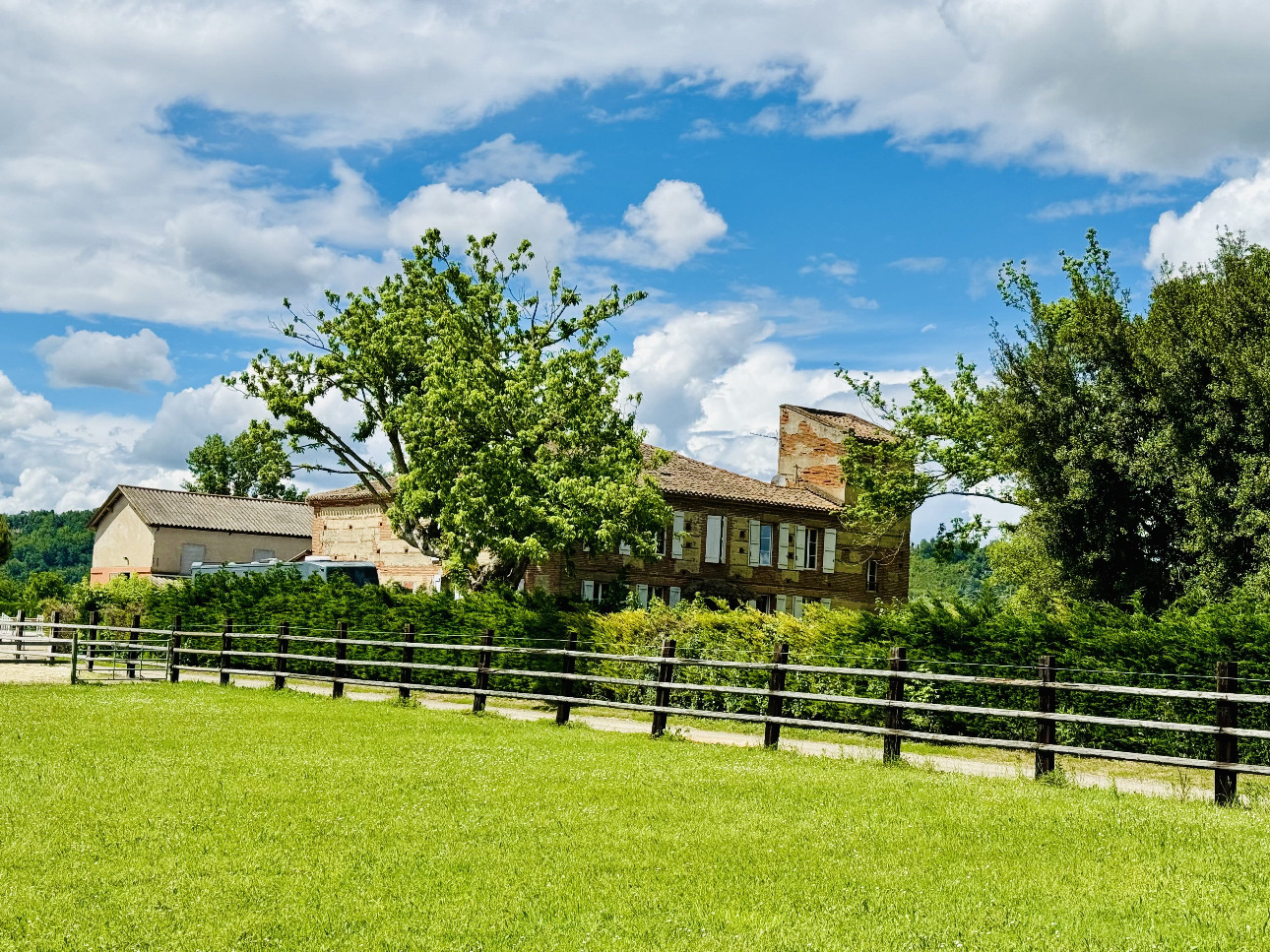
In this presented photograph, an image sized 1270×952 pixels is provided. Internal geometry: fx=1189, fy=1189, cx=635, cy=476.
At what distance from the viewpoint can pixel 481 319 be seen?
3491 cm

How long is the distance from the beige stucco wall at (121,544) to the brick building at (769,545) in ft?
92.2

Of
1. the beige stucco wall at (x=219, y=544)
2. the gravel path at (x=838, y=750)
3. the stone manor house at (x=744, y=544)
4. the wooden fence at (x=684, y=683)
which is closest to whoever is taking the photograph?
the wooden fence at (x=684, y=683)

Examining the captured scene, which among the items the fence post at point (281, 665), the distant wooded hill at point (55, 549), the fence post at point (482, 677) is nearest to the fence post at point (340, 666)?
the fence post at point (281, 665)

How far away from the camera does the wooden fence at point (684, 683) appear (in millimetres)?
12109

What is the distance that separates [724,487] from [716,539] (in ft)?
7.46

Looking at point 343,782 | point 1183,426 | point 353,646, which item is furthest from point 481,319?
point 343,782

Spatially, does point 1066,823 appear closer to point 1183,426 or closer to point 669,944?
point 669,944

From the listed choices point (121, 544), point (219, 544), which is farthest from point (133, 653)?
point (121, 544)

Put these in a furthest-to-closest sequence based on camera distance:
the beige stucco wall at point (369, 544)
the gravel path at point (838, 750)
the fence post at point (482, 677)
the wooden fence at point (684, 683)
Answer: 1. the beige stucco wall at point (369, 544)
2. the fence post at point (482, 677)
3. the gravel path at point (838, 750)
4. the wooden fence at point (684, 683)

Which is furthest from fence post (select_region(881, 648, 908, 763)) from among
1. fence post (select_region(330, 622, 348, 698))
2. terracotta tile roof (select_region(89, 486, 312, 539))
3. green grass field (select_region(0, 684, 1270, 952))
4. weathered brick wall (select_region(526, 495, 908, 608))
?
terracotta tile roof (select_region(89, 486, 312, 539))

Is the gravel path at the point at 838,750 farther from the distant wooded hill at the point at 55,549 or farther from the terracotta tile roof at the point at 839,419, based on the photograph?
the distant wooded hill at the point at 55,549

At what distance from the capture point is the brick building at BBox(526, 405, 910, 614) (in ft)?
144

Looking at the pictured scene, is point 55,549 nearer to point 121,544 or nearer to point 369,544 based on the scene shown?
point 121,544

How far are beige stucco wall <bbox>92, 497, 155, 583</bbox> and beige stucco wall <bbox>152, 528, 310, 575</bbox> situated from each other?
1.77 feet
